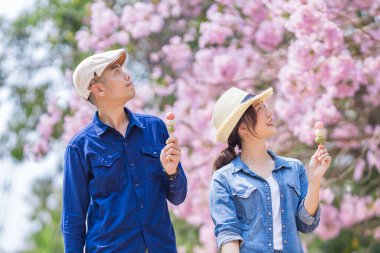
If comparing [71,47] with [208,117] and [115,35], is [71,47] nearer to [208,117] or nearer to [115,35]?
[115,35]

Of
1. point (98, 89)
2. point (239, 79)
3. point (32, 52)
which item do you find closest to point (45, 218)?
point (32, 52)

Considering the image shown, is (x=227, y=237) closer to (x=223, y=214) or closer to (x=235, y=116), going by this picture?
(x=223, y=214)

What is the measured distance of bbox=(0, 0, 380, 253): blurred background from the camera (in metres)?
7.82

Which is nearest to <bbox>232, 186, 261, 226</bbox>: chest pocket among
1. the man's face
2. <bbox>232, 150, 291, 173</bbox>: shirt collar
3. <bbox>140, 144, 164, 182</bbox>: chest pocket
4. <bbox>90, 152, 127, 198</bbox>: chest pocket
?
<bbox>232, 150, 291, 173</bbox>: shirt collar

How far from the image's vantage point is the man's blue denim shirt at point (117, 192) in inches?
169

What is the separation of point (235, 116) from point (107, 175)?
566 millimetres

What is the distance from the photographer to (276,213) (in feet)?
13.8

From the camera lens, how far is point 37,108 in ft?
41.4

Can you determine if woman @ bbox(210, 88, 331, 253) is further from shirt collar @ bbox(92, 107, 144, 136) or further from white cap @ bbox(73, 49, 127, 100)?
white cap @ bbox(73, 49, 127, 100)

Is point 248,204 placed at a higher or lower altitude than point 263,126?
lower

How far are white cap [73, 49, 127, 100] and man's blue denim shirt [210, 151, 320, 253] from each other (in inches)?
25.1

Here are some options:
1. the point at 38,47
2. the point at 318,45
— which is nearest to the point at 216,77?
the point at 318,45

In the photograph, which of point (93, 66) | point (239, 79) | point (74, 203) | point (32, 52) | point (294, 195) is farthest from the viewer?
point (32, 52)

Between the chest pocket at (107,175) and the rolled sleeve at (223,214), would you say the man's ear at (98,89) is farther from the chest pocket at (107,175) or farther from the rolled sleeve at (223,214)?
the rolled sleeve at (223,214)
